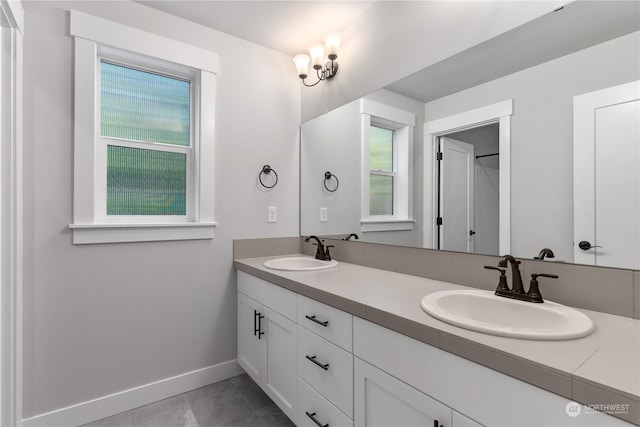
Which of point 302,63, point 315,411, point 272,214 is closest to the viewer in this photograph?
point 315,411

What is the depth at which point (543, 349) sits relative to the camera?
732 mm

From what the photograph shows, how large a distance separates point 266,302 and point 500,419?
1.27 m

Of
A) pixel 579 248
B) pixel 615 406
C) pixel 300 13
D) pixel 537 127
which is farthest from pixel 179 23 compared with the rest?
pixel 615 406

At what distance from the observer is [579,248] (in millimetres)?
1095

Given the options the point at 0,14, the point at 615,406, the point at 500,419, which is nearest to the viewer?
the point at 615,406

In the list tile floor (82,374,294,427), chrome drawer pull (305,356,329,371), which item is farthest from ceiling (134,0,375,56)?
tile floor (82,374,294,427)

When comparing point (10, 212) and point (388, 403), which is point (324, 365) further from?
point (10, 212)

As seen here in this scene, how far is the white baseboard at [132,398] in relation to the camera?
163 cm

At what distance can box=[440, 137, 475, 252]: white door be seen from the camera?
1.42m

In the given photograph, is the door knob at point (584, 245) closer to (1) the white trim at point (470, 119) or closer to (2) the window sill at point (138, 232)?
(1) the white trim at point (470, 119)

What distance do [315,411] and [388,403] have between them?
0.48 meters

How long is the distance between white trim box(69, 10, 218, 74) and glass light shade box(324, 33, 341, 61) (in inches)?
30.4

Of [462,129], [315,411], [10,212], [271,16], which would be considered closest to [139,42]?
[271,16]

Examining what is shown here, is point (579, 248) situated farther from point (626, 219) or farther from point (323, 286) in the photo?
point (323, 286)
